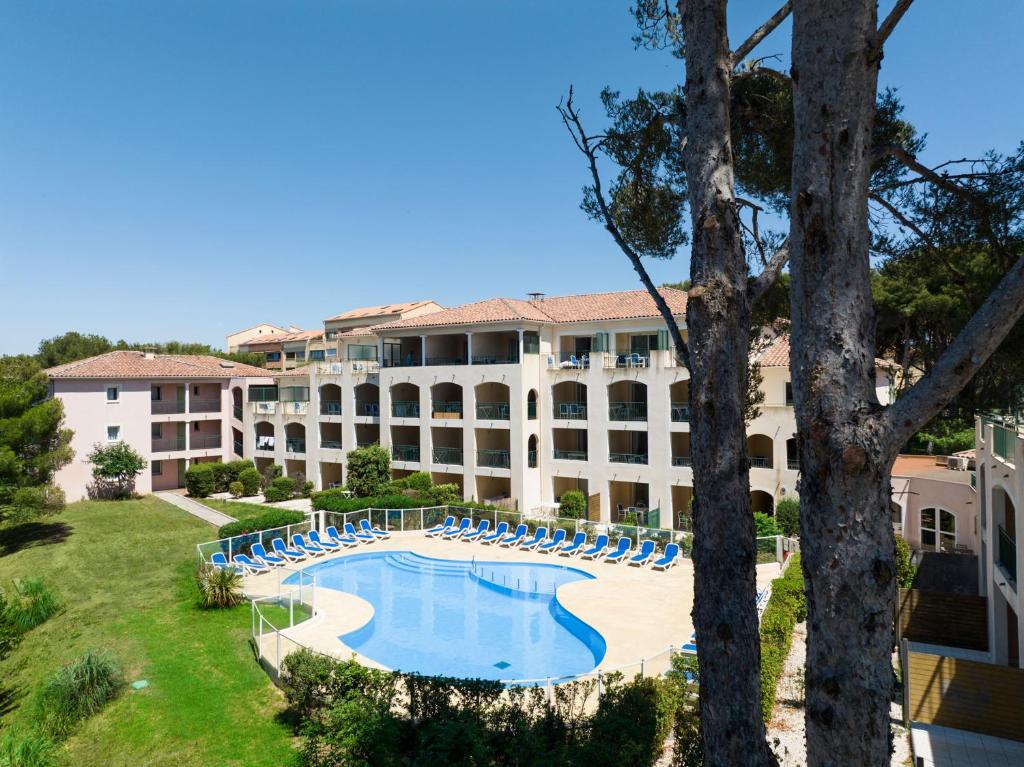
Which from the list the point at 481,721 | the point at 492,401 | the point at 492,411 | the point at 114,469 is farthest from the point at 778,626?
the point at 114,469

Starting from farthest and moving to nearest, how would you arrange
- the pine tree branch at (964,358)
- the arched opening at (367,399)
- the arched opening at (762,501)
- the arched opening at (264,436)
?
the arched opening at (264,436) < the arched opening at (367,399) < the arched opening at (762,501) < the pine tree branch at (964,358)

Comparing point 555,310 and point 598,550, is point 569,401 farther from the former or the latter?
point 598,550

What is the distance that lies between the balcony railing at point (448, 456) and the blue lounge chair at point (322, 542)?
30.5 ft

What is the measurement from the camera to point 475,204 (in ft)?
87.6

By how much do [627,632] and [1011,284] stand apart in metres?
13.6

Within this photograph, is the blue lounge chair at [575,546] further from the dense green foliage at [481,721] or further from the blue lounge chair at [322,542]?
the dense green foliage at [481,721]

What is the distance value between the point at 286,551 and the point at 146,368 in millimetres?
21848

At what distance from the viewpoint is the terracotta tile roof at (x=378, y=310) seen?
51.9 m

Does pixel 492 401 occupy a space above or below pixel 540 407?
above

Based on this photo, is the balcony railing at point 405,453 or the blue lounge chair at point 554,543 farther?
the balcony railing at point 405,453

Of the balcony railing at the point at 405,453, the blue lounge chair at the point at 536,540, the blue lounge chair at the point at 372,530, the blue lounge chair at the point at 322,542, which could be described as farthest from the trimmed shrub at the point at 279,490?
the blue lounge chair at the point at 536,540

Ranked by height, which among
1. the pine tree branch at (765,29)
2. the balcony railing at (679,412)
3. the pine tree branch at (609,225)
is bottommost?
the balcony railing at (679,412)

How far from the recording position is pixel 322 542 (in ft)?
77.4

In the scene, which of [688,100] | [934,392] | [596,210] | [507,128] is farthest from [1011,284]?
[507,128]
